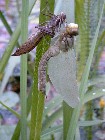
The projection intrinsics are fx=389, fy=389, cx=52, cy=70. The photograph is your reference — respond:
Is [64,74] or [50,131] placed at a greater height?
[64,74]

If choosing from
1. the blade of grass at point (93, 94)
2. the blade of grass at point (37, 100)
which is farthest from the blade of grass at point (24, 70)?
the blade of grass at point (93, 94)

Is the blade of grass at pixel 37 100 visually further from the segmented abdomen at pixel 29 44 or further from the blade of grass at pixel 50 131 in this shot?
the blade of grass at pixel 50 131

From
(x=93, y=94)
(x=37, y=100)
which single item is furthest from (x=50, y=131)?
(x=37, y=100)

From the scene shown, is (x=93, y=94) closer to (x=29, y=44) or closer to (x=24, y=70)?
(x=24, y=70)

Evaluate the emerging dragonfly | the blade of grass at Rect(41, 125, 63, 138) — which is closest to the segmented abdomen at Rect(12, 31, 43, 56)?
the emerging dragonfly

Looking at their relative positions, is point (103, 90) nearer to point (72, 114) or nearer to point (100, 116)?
point (72, 114)

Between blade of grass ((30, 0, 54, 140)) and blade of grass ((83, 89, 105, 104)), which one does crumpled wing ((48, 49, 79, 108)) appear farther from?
blade of grass ((83, 89, 105, 104))

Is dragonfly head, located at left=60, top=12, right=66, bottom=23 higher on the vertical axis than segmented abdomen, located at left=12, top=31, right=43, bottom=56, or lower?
higher

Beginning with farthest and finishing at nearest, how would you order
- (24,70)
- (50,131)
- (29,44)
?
(50,131) → (24,70) → (29,44)
